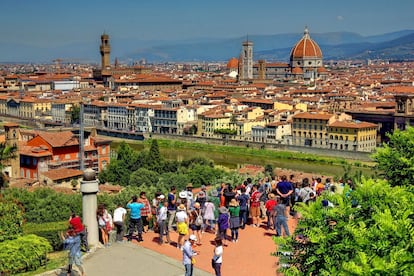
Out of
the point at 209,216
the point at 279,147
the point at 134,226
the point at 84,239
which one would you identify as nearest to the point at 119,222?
the point at 134,226

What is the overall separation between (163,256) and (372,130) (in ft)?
111

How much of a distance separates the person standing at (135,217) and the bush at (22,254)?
1226mm

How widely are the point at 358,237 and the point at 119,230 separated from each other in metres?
4.20

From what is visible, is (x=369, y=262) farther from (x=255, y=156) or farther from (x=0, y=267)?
(x=255, y=156)

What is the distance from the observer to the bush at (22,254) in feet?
22.5

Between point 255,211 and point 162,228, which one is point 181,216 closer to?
point 162,228

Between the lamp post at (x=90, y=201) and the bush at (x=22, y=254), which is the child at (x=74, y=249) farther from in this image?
the lamp post at (x=90, y=201)

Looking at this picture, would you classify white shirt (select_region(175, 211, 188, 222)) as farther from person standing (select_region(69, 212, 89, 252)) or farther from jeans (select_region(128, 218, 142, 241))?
person standing (select_region(69, 212, 89, 252))

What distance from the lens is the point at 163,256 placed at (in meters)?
7.52

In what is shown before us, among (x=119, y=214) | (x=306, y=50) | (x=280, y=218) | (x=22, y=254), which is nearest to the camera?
(x=22, y=254)

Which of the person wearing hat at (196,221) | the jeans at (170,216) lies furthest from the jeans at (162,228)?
the person wearing hat at (196,221)

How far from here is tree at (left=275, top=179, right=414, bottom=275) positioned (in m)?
4.12

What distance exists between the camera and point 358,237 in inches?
179

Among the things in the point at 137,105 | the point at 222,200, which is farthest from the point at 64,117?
the point at 222,200
